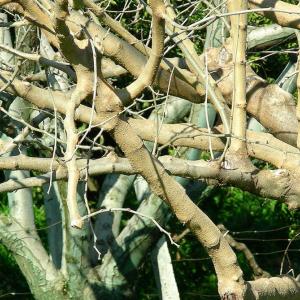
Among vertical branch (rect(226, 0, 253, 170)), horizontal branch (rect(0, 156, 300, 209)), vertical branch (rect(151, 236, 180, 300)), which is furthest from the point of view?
vertical branch (rect(151, 236, 180, 300))

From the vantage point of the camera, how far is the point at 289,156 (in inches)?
173

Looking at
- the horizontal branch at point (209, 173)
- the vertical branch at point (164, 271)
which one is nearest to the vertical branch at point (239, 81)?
the horizontal branch at point (209, 173)

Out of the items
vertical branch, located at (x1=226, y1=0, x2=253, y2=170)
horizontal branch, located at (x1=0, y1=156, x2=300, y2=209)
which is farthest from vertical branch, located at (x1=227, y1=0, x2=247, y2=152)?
horizontal branch, located at (x1=0, y1=156, x2=300, y2=209)

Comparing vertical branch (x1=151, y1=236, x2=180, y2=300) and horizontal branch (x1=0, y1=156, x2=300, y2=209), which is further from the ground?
horizontal branch (x1=0, y1=156, x2=300, y2=209)

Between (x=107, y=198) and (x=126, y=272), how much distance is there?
760 mm

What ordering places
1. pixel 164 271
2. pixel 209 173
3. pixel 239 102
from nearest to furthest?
1. pixel 209 173
2. pixel 239 102
3. pixel 164 271

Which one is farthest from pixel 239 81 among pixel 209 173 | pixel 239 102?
pixel 209 173

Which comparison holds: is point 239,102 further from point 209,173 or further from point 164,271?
point 164,271

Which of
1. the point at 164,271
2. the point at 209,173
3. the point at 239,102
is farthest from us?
the point at 164,271

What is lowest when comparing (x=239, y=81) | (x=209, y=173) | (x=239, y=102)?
(x=209, y=173)

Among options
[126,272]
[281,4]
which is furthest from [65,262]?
[281,4]

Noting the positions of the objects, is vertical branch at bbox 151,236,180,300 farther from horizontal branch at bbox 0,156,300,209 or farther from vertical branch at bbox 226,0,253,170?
vertical branch at bbox 226,0,253,170

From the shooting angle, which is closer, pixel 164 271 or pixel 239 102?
pixel 239 102

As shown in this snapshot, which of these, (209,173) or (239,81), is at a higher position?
(239,81)
